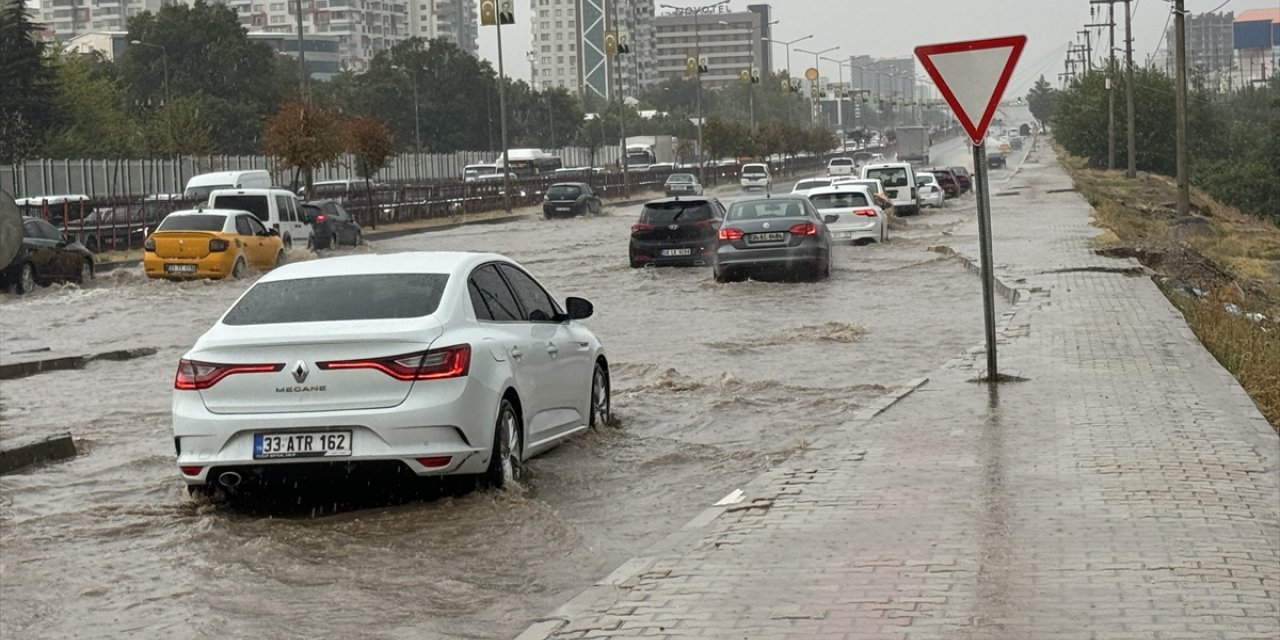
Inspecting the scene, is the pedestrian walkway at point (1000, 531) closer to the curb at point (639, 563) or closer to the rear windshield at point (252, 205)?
the curb at point (639, 563)

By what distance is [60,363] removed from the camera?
19.7 meters

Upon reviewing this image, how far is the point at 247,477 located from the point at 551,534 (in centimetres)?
165

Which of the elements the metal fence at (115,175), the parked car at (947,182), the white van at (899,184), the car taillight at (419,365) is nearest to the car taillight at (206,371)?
the car taillight at (419,365)

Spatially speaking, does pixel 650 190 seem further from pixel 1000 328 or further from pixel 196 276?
pixel 1000 328

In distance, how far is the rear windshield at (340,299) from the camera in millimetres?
9680

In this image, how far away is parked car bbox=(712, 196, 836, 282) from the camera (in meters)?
27.5

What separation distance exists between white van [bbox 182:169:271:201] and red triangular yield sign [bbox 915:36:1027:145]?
35.6 metres

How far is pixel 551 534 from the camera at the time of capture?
9.03 metres

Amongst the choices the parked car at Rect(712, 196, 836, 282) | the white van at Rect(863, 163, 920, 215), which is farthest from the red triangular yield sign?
the white van at Rect(863, 163, 920, 215)

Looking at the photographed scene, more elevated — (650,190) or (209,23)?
(209,23)

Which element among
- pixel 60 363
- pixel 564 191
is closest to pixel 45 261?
pixel 60 363

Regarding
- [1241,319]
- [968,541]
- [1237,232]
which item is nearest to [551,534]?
[968,541]

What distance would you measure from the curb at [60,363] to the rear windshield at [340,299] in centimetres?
997

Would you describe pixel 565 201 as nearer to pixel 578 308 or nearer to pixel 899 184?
pixel 899 184
